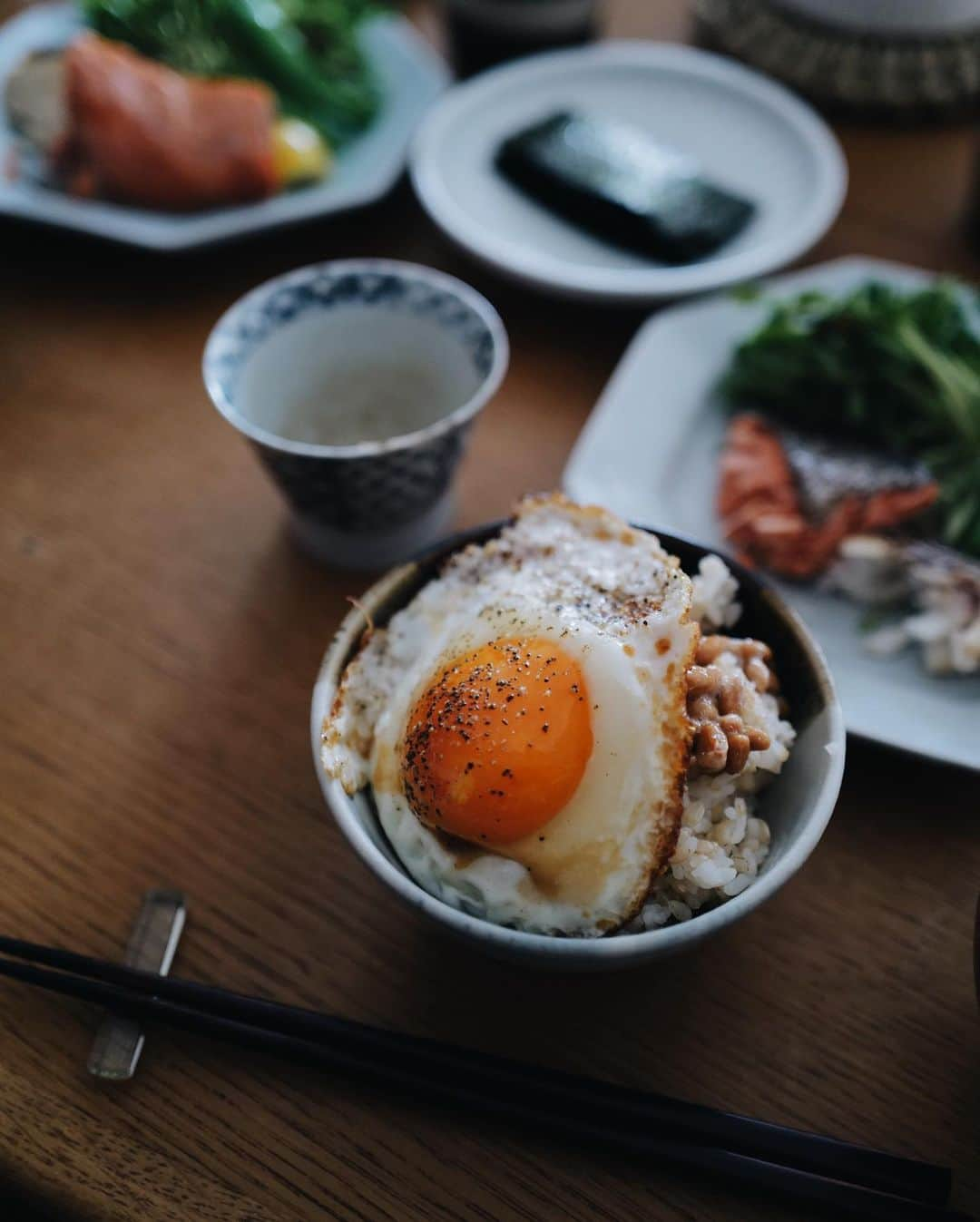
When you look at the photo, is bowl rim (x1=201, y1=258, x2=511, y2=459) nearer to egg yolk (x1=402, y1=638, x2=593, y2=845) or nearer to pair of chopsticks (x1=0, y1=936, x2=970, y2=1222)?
egg yolk (x1=402, y1=638, x2=593, y2=845)

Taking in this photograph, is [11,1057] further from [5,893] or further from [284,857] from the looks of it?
[284,857]

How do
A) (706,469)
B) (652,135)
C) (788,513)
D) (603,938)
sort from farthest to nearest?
(652,135)
(706,469)
(788,513)
(603,938)

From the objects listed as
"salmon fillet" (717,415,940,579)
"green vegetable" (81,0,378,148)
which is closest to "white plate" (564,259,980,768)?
"salmon fillet" (717,415,940,579)

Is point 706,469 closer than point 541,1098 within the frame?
No

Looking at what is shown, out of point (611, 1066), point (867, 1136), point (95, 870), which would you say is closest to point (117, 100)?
point (95, 870)

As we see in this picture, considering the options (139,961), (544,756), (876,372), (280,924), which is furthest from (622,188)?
(139,961)

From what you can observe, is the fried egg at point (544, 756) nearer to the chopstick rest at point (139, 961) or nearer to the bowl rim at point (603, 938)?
the bowl rim at point (603, 938)

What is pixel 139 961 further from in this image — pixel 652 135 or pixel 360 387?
pixel 652 135
